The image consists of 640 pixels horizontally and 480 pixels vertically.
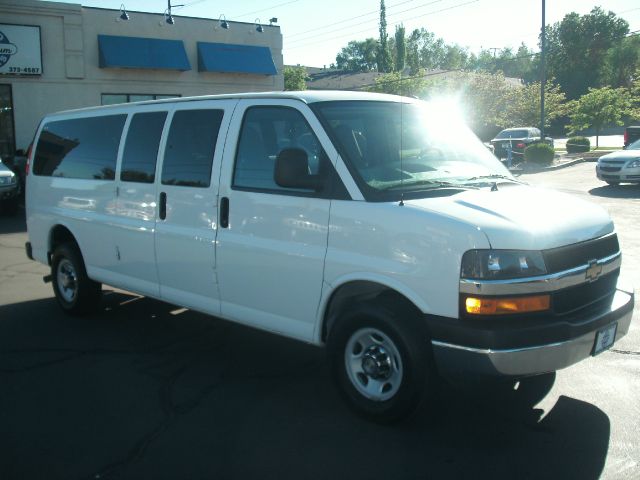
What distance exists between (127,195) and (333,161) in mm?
2475

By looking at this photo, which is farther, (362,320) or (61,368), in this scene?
(61,368)

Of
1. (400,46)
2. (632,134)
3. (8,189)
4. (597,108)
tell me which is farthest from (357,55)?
(8,189)

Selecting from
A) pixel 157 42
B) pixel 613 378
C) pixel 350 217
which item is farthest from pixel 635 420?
pixel 157 42

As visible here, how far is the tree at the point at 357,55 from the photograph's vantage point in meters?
127

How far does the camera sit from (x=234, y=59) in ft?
89.8

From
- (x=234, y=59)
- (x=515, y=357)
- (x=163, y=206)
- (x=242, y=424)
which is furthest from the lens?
(x=234, y=59)

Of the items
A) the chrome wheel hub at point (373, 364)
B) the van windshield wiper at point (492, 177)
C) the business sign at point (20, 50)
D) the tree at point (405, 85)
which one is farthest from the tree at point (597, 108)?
the chrome wheel hub at point (373, 364)

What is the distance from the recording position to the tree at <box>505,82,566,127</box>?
144 ft

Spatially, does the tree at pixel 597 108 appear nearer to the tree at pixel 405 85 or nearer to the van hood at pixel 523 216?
the tree at pixel 405 85

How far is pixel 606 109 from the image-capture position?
4012 centimetres

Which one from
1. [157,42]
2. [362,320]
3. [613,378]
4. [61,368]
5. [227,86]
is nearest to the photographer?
[362,320]

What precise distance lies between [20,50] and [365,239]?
71.8 ft

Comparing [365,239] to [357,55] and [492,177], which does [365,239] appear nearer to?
[492,177]

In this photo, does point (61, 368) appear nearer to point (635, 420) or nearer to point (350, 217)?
point (350, 217)
